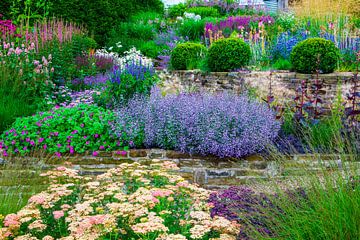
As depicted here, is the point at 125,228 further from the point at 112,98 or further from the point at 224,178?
the point at 112,98

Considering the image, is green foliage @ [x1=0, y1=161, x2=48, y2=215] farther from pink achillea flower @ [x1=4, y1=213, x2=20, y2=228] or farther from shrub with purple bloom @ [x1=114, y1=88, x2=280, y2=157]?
shrub with purple bloom @ [x1=114, y1=88, x2=280, y2=157]

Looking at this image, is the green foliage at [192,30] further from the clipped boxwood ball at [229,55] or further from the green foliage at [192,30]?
the clipped boxwood ball at [229,55]

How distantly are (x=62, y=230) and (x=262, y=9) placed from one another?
15624 mm

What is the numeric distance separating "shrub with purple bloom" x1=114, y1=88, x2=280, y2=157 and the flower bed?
75.2 inches

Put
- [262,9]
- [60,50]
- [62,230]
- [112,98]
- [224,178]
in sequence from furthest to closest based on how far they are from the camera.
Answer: [262,9] → [60,50] → [112,98] → [224,178] → [62,230]

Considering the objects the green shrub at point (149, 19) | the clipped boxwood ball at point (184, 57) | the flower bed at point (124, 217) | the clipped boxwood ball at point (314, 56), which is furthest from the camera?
the green shrub at point (149, 19)

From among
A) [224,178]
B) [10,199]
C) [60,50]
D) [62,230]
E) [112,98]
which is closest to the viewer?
[62,230]

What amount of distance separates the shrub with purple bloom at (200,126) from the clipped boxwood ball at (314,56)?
2.34 meters

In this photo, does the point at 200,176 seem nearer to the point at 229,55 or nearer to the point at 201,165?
the point at 201,165

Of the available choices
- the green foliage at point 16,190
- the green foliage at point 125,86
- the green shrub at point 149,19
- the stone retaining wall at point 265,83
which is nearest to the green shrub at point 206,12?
the green shrub at point 149,19

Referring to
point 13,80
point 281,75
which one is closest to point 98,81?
point 13,80

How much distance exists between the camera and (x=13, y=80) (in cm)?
764

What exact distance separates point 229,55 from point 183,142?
3450 mm

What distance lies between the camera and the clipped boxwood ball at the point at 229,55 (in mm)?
8711
